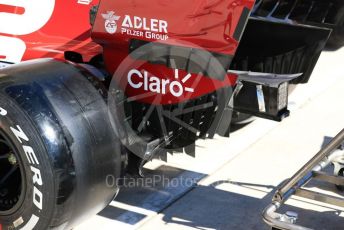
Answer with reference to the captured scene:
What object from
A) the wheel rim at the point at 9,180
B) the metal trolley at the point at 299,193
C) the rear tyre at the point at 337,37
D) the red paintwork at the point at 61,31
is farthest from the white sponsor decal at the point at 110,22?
the rear tyre at the point at 337,37

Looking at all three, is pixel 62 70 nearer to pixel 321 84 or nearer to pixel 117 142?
pixel 117 142

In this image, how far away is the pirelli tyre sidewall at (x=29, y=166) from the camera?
9.12 feet

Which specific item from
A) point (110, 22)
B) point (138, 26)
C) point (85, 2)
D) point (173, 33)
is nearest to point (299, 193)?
point (173, 33)

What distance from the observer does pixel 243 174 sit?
3.99 m

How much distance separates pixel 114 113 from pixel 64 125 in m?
0.32

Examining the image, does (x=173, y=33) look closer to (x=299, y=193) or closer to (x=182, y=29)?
(x=182, y=29)

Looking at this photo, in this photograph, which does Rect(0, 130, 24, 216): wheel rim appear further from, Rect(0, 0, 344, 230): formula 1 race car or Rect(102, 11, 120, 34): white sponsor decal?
Rect(102, 11, 120, 34): white sponsor decal

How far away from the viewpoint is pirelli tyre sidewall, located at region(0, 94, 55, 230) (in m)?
2.78

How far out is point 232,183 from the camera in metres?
3.87

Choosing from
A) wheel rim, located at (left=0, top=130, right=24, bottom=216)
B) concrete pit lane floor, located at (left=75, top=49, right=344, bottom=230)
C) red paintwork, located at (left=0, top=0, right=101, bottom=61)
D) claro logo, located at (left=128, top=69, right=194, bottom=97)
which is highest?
red paintwork, located at (left=0, top=0, right=101, bottom=61)

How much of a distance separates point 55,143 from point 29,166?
0.19 m

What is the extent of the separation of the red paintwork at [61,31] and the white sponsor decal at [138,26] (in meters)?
0.45

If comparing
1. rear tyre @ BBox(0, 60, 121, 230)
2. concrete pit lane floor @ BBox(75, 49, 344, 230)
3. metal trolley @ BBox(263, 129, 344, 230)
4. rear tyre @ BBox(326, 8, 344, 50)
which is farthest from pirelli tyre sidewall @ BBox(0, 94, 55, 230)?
rear tyre @ BBox(326, 8, 344, 50)

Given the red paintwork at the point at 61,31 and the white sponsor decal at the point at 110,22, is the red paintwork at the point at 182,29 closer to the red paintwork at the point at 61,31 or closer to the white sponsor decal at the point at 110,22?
the white sponsor decal at the point at 110,22
